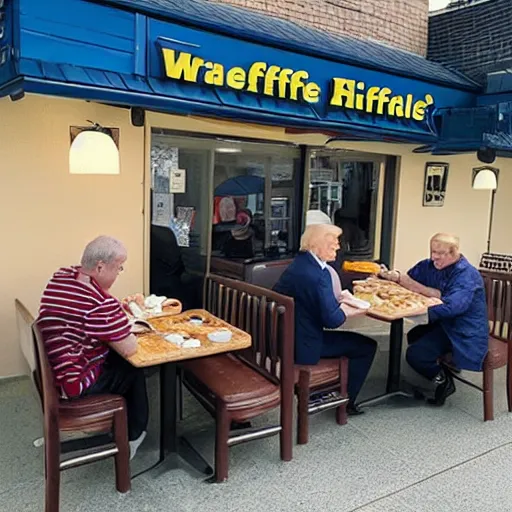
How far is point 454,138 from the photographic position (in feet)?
17.3

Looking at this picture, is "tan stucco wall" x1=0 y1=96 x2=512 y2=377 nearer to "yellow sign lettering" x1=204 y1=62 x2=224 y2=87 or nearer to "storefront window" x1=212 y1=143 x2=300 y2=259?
"storefront window" x1=212 y1=143 x2=300 y2=259

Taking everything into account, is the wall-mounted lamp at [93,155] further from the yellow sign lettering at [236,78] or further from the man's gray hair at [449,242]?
the man's gray hair at [449,242]

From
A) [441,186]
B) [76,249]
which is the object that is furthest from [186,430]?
[441,186]

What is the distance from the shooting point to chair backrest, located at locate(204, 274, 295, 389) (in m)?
3.04

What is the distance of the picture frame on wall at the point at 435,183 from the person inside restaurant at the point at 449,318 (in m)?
2.62

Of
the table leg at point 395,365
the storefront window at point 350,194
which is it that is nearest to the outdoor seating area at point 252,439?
the table leg at point 395,365

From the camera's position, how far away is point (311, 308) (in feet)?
11.2

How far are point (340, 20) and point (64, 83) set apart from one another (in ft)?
11.8

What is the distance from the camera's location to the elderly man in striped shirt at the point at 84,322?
260 cm

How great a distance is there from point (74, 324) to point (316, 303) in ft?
4.90

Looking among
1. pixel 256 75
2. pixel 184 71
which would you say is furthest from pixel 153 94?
pixel 256 75

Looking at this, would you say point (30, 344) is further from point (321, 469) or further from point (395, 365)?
point (395, 365)

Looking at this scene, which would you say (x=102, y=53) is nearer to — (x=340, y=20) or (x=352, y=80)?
(x=352, y=80)

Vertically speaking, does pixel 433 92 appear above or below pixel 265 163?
above
